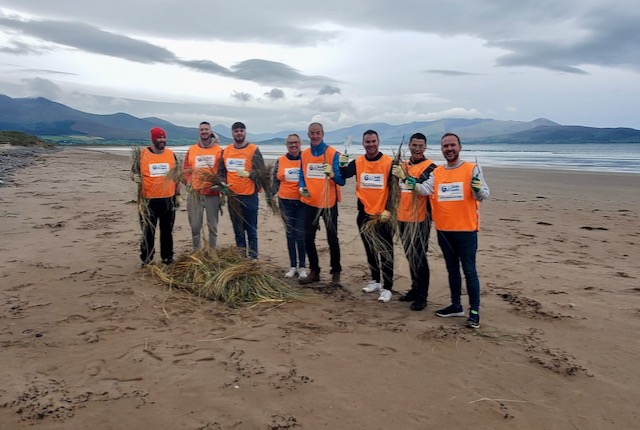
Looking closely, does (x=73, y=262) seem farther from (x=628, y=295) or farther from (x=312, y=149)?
(x=628, y=295)

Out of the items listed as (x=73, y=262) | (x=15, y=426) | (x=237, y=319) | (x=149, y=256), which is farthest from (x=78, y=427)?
(x=73, y=262)

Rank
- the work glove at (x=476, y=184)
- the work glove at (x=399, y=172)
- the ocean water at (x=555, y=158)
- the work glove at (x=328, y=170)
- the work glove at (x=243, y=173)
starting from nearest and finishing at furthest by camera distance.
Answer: the work glove at (x=476, y=184)
the work glove at (x=399, y=172)
the work glove at (x=328, y=170)
the work glove at (x=243, y=173)
the ocean water at (x=555, y=158)

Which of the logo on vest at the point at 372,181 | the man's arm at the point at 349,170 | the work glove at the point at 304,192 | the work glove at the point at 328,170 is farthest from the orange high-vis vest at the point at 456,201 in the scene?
the work glove at the point at 304,192

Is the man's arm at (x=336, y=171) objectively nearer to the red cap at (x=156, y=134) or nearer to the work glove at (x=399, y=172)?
the work glove at (x=399, y=172)

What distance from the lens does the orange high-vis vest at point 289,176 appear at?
17.2 feet

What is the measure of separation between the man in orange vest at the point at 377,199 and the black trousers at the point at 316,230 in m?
0.38

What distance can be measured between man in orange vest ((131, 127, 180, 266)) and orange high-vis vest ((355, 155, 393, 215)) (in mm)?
2311

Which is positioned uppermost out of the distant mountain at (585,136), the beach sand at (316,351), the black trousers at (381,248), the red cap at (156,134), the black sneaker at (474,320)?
the distant mountain at (585,136)

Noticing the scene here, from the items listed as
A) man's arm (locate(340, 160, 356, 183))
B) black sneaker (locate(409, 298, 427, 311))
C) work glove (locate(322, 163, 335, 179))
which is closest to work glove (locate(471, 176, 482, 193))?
black sneaker (locate(409, 298, 427, 311))

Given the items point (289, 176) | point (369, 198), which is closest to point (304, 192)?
point (289, 176)

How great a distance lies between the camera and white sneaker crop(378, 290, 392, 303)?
4672 mm

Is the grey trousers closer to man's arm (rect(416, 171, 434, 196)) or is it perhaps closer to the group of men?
the group of men

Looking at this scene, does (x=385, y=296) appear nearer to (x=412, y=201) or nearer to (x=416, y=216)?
(x=416, y=216)

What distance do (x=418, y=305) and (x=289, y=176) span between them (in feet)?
6.71
